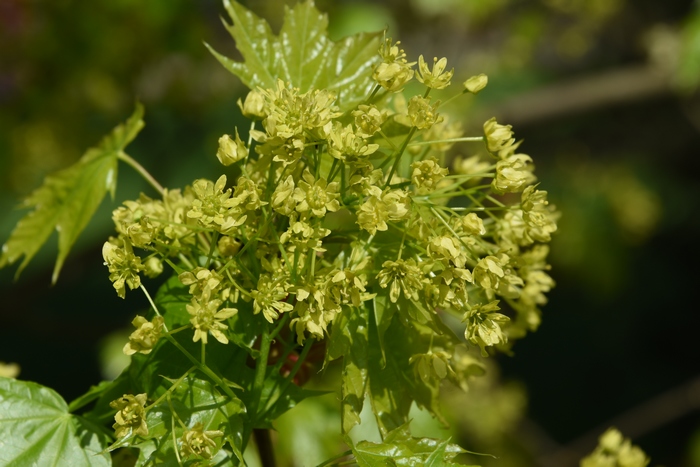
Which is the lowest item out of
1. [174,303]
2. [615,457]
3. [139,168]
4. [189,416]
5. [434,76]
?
[615,457]

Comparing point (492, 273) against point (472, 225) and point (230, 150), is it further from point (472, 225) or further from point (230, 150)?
point (230, 150)

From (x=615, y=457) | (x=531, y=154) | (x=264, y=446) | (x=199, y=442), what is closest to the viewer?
(x=199, y=442)

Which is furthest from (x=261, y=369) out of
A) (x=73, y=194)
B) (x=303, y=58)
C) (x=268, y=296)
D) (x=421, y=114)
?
(x=73, y=194)

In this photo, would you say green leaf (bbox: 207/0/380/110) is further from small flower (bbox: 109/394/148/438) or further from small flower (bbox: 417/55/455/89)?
small flower (bbox: 109/394/148/438)

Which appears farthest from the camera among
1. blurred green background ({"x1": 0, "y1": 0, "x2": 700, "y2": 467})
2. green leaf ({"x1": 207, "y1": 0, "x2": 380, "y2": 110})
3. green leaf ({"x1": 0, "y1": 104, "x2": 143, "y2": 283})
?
blurred green background ({"x1": 0, "y1": 0, "x2": 700, "y2": 467})

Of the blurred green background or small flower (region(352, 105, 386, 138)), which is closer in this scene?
small flower (region(352, 105, 386, 138))

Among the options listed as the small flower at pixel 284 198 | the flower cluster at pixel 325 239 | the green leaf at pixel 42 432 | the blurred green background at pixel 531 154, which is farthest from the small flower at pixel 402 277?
the blurred green background at pixel 531 154

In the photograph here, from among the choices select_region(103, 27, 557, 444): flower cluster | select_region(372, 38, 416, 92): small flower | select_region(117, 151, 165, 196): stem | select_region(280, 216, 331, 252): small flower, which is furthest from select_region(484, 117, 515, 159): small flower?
select_region(117, 151, 165, 196): stem

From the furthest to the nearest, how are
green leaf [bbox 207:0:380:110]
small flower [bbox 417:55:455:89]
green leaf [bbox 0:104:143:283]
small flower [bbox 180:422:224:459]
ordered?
green leaf [bbox 0:104:143:283] < green leaf [bbox 207:0:380:110] < small flower [bbox 417:55:455:89] < small flower [bbox 180:422:224:459]
